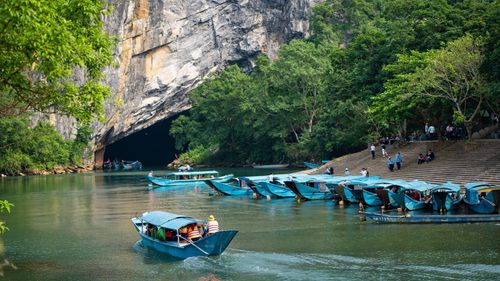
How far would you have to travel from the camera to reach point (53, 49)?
1168cm

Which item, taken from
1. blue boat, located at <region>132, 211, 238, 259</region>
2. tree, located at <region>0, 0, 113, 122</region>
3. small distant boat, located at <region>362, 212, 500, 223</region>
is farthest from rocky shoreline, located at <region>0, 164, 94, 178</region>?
tree, located at <region>0, 0, 113, 122</region>

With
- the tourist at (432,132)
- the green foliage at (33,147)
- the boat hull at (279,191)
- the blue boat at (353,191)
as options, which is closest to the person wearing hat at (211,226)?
the blue boat at (353,191)

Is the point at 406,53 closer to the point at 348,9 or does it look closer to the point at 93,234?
the point at 93,234

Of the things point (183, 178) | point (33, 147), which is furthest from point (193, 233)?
point (33, 147)

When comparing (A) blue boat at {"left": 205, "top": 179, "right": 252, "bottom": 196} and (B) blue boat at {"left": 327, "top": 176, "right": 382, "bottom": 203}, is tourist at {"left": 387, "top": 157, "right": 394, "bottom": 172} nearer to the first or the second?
(B) blue boat at {"left": 327, "top": 176, "right": 382, "bottom": 203}

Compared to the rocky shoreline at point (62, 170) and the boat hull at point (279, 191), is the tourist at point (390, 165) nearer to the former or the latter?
the boat hull at point (279, 191)

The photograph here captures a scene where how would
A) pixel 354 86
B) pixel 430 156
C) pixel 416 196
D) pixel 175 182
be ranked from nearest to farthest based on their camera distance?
pixel 416 196
pixel 430 156
pixel 354 86
pixel 175 182

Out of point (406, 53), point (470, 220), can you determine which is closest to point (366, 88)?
point (406, 53)

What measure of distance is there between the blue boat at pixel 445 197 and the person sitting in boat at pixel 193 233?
32.1 feet

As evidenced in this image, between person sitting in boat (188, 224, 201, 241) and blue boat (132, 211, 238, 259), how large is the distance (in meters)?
0.08

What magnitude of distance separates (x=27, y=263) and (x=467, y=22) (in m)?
24.8

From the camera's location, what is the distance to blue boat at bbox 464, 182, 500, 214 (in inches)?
843

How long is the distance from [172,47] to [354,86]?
24698 millimetres

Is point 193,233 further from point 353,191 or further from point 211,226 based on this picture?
point 353,191
